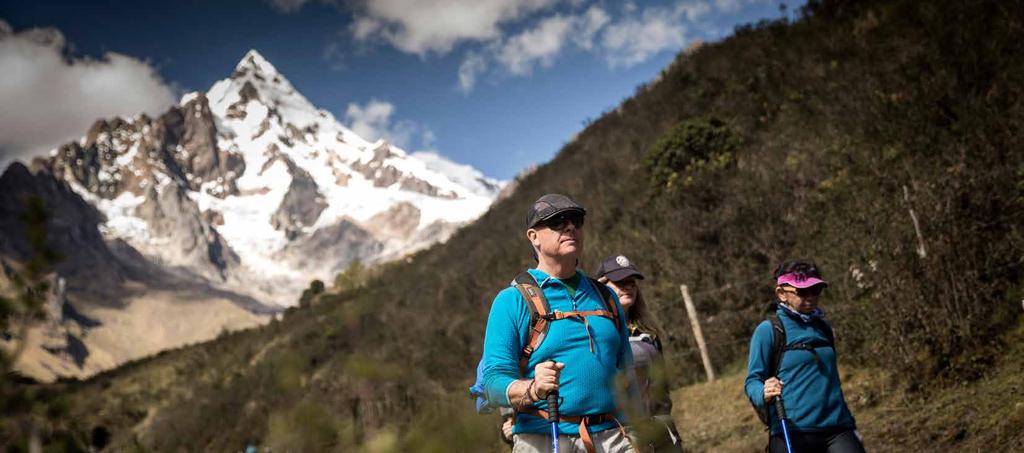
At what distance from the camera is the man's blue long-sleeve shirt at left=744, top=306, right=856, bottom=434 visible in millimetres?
3230

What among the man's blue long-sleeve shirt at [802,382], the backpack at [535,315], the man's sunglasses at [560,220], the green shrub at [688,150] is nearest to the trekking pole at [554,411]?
the backpack at [535,315]

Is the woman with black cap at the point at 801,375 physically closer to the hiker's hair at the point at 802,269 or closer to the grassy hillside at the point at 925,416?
the hiker's hair at the point at 802,269

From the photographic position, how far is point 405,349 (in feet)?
55.4

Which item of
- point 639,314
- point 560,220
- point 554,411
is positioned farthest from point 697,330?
point 554,411

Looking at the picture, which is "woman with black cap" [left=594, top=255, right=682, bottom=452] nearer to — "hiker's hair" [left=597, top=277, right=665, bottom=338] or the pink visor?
"hiker's hair" [left=597, top=277, right=665, bottom=338]

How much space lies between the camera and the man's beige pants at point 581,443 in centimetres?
222

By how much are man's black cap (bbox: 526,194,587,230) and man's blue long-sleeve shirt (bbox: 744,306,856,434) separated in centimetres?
148

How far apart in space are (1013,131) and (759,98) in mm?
8828

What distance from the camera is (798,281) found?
3.34 metres

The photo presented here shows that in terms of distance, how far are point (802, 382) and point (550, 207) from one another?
1804 millimetres

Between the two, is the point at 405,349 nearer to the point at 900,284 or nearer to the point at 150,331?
the point at 900,284

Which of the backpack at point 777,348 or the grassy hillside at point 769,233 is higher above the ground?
the grassy hillside at point 769,233

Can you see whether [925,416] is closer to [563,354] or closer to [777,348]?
[777,348]

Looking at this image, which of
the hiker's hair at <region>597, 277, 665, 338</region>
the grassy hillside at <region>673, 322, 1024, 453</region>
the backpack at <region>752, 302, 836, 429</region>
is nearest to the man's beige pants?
the backpack at <region>752, 302, 836, 429</region>
